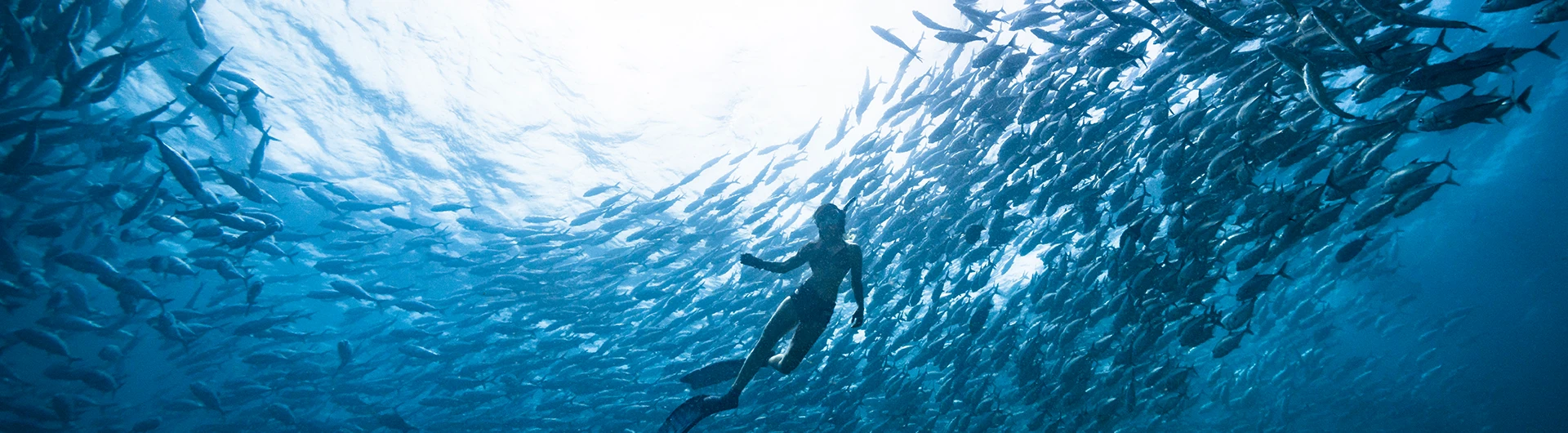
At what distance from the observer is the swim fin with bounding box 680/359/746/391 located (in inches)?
254

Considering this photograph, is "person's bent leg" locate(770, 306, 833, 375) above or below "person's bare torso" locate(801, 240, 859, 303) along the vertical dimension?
below

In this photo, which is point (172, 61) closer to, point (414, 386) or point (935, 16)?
point (414, 386)

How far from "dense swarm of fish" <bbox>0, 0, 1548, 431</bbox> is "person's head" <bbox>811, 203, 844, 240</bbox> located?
277 centimetres

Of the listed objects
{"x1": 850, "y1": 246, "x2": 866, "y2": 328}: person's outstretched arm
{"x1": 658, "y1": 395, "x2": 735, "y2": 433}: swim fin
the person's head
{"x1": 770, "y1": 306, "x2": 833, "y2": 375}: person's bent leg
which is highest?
the person's head

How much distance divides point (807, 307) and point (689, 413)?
1688 millimetres

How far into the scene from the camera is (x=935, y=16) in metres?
11.3

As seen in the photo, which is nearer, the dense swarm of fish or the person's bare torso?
the person's bare torso

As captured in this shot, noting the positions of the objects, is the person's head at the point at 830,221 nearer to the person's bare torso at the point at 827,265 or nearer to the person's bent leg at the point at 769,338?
the person's bare torso at the point at 827,265

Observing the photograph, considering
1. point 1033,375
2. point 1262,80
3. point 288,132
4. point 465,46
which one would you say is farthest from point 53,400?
point 1262,80

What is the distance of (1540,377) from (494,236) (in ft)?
Result: 311

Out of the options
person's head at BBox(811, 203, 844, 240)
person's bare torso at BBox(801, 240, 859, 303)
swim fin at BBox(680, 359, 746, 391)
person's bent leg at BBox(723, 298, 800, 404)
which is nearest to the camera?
person's head at BBox(811, 203, 844, 240)

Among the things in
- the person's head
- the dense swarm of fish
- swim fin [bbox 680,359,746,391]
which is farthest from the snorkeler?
the dense swarm of fish

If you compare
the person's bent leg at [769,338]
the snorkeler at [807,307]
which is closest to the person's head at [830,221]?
the snorkeler at [807,307]

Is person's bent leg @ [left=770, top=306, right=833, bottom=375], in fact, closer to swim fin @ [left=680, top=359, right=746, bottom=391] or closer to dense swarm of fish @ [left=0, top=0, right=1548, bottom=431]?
swim fin @ [left=680, top=359, right=746, bottom=391]
